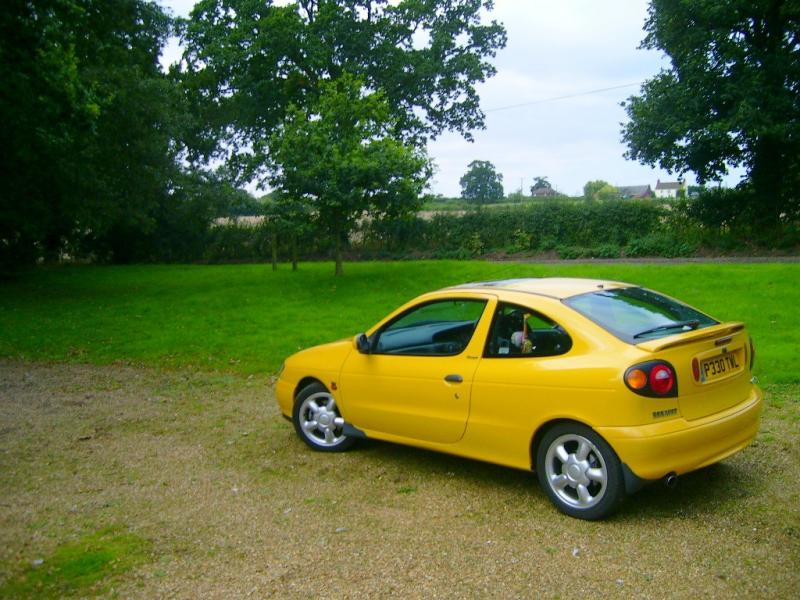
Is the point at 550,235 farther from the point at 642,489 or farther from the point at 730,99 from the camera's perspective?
the point at 642,489

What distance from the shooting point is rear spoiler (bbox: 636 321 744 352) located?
4949mm

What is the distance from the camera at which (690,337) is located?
5.06m

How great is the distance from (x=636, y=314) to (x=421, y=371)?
67.5 inches

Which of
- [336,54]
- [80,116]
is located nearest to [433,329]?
[80,116]

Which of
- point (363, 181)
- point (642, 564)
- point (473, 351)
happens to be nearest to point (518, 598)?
point (642, 564)

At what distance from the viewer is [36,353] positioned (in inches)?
552

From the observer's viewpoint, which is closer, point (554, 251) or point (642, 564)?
point (642, 564)

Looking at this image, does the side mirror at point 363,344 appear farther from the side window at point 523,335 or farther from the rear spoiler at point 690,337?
the rear spoiler at point 690,337

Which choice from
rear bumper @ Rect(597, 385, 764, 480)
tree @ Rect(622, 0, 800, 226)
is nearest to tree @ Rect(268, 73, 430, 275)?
tree @ Rect(622, 0, 800, 226)

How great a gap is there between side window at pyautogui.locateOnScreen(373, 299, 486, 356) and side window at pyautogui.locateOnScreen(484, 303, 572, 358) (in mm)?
223

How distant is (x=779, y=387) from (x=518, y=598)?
6044 mm

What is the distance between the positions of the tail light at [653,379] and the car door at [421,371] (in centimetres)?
128

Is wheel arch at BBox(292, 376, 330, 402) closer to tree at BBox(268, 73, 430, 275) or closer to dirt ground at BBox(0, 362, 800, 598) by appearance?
dirt ground at BBox(0, 362, 800, 598)

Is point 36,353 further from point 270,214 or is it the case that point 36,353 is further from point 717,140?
point 717,140
